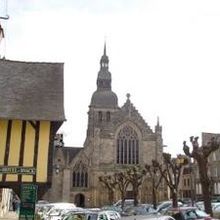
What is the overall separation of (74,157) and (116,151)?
5333 millimetres

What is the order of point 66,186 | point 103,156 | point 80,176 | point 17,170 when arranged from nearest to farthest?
1. point 17,170
2. point 66,186
3. point 80,176
4. point 103,156

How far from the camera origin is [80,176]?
52.8 metres

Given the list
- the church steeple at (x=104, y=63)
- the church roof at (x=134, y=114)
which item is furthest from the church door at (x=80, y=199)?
the church steeple at (x=104, y=63)

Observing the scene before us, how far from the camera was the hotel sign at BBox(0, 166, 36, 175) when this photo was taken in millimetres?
14438

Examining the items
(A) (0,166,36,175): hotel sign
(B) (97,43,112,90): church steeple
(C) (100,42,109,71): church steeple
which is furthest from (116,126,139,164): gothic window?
(A) (0,166,36,175): hotel sign

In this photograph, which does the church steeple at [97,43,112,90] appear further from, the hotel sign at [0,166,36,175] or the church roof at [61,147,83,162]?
the hotel sign at [0,166,36,175]

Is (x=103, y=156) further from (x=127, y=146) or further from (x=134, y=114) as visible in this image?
(x=134, y=114)

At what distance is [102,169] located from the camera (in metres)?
53.1

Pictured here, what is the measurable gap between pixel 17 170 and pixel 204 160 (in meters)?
9.49

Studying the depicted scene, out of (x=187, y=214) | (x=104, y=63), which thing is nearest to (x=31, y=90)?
(x=187, y=214)

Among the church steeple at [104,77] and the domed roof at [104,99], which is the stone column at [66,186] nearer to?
the domed roof at [104,99]

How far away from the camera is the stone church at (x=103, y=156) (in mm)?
51688

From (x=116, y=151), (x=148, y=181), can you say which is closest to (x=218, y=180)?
(x=148, y=181)

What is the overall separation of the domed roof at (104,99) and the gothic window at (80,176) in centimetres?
989
